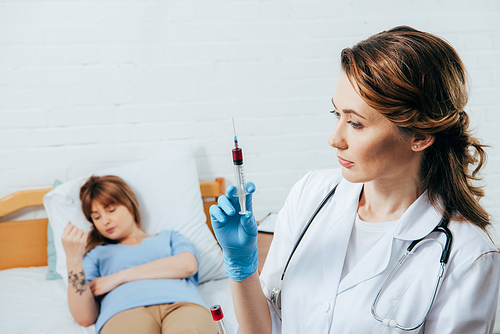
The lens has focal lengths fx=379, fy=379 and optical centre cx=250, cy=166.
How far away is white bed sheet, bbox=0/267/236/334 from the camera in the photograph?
4.36 feet

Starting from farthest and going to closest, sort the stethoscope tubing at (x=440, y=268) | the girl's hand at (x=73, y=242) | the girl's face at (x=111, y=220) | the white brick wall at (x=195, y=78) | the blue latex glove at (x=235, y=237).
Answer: the white brick wall at (x=195, y=78) < the girl's face at (x=111, y=220) < the girl's hand at (x=73, y=242) < the blue latex glove at (x=235, y=237) < the stethoscope tubing at (x=440, y=268)

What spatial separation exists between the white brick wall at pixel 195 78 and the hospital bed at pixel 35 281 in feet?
0.30

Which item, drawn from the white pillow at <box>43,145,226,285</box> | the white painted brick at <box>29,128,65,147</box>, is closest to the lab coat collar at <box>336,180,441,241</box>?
the white pillow at <box>43,145,226,285</box>

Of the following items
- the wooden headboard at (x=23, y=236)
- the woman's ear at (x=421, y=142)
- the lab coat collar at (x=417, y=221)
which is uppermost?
the woman's ear at (x=421, y=142)

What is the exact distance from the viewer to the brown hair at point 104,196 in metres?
1.55

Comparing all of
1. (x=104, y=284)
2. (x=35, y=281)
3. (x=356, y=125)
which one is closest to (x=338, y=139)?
(x=356, y=125)

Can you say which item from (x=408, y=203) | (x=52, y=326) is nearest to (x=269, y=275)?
(x=408, y=203)

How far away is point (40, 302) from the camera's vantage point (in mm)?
1465

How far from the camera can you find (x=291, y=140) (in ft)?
6.32

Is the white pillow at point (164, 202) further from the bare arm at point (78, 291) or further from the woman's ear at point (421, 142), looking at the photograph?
the woman's ear at point (421, 142)

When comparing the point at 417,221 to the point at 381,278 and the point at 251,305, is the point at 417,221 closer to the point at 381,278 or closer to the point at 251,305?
the point at 381,278

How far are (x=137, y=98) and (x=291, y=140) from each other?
78 centimetres

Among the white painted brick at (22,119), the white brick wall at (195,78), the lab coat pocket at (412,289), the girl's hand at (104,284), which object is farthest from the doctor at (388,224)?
the white painted brick at (22,119)

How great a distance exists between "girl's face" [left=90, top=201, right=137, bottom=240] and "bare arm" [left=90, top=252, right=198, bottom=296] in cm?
17
